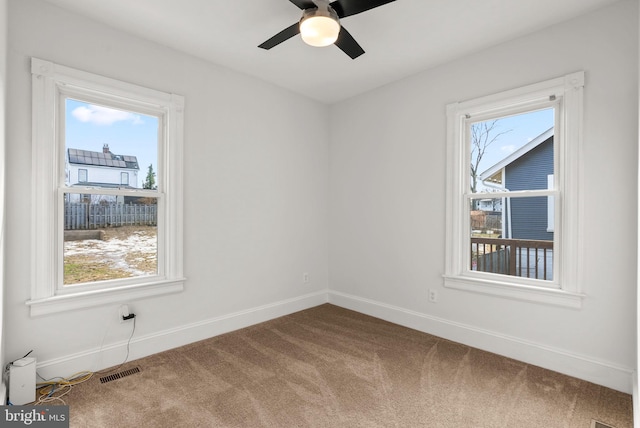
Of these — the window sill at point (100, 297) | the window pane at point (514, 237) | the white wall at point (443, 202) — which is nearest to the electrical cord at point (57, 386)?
the window sill at point (100, 297)

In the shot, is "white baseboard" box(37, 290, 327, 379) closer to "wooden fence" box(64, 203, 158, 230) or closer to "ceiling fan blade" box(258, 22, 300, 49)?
"wooden fence" box(64, 203, 158, 230)

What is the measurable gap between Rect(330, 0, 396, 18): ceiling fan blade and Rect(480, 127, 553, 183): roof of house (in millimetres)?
1818

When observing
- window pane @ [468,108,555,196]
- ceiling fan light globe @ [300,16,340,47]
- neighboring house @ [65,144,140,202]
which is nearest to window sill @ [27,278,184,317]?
neighboring house @ [65,144,140,202]

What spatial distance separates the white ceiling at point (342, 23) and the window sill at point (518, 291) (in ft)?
6.89

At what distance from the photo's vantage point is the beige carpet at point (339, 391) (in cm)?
205

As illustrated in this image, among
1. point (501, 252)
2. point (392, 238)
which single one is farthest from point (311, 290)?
point (501, 252)

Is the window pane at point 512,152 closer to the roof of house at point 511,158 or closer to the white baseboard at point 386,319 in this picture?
the roof of house at point 511,158

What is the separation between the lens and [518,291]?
285cm

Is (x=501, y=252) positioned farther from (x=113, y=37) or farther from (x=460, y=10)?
(x=113, y=37)

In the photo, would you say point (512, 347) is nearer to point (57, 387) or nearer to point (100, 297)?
point (100, 297)

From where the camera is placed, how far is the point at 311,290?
4.33 metres

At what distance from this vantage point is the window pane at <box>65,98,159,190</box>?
262 centimetres

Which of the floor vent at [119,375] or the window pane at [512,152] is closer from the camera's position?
the floor vent at [119,375]

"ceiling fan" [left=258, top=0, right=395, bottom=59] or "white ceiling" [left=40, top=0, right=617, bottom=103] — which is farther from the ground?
"white ceiling" [left=40, top=0, right=617, bottom=103]
